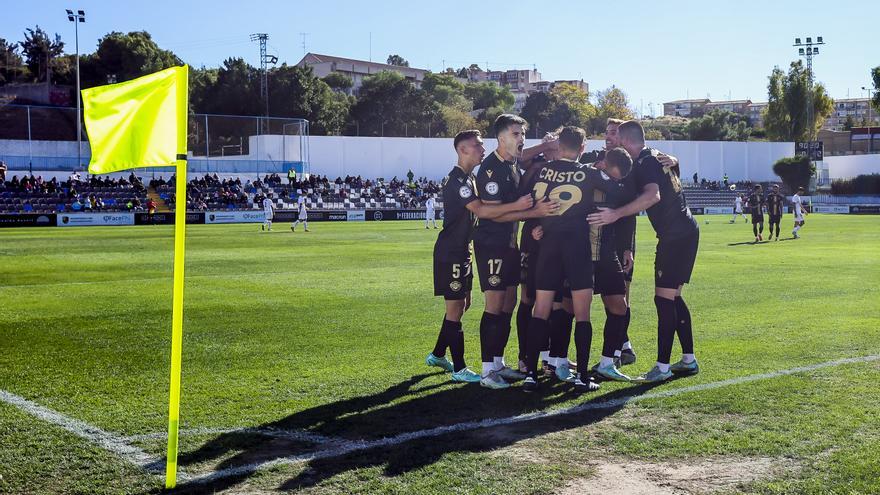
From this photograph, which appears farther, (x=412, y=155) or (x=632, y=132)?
(x=412, y=155)

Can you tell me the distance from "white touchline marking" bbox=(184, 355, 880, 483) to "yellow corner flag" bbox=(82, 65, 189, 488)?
19.3 inches

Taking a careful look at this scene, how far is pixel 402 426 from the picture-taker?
609 cm

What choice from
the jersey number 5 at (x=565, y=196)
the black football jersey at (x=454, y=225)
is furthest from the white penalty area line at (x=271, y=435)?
the black football jersey at (x=454, y=225)

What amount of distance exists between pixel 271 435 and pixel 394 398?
1352 mm

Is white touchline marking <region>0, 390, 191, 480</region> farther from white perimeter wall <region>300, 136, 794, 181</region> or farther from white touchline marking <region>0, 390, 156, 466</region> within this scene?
white perimeter wall <region>300, 136, 794, 181</region>

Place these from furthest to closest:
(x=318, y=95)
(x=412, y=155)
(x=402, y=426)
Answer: (x=318, y=95), (x=412, y=155), (x=402, y=426)

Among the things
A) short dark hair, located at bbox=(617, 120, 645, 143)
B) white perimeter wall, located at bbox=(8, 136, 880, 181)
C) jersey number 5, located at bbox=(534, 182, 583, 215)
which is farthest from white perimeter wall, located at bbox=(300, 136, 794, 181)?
jersey number 5, located at bbox=(534, 182, 583, 215)

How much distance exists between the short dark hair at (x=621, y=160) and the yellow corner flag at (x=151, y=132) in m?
4.05

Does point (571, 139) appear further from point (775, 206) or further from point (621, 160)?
point (775, 206)

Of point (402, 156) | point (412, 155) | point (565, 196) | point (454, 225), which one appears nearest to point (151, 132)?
point (454, 225)

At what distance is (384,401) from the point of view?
686 centimetres

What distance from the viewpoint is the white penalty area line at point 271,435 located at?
5.23 meters

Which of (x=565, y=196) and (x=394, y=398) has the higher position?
(x=565, y=196)

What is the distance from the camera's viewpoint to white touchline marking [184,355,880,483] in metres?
5.19
